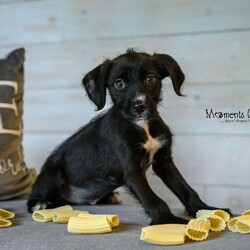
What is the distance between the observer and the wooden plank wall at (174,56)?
1.47 metres

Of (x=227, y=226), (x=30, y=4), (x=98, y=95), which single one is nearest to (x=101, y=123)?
(x=98, y=95)

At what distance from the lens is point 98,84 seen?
1141 millimetres

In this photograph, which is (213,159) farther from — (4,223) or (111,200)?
(4,223)

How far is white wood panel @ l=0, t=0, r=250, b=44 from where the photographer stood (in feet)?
4.92

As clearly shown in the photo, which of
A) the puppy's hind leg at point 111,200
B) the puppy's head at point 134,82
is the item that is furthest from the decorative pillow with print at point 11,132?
the puppy's head at point 134,82

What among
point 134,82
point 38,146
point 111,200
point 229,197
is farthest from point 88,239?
point 38,146

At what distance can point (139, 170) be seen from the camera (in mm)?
1139

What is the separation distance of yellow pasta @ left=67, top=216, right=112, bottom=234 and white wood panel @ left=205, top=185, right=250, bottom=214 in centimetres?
63

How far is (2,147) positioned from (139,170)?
1.67ft

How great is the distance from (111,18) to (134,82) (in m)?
0.66

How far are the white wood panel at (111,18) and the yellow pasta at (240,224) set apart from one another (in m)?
0.67

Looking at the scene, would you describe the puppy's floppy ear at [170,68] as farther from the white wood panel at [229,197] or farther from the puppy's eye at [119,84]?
the white wood panel at [229,197]

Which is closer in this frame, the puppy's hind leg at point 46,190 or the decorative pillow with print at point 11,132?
the puppy's hind leg at point 46,190

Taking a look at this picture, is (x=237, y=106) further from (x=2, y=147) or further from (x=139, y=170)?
(x=2, y=147)
